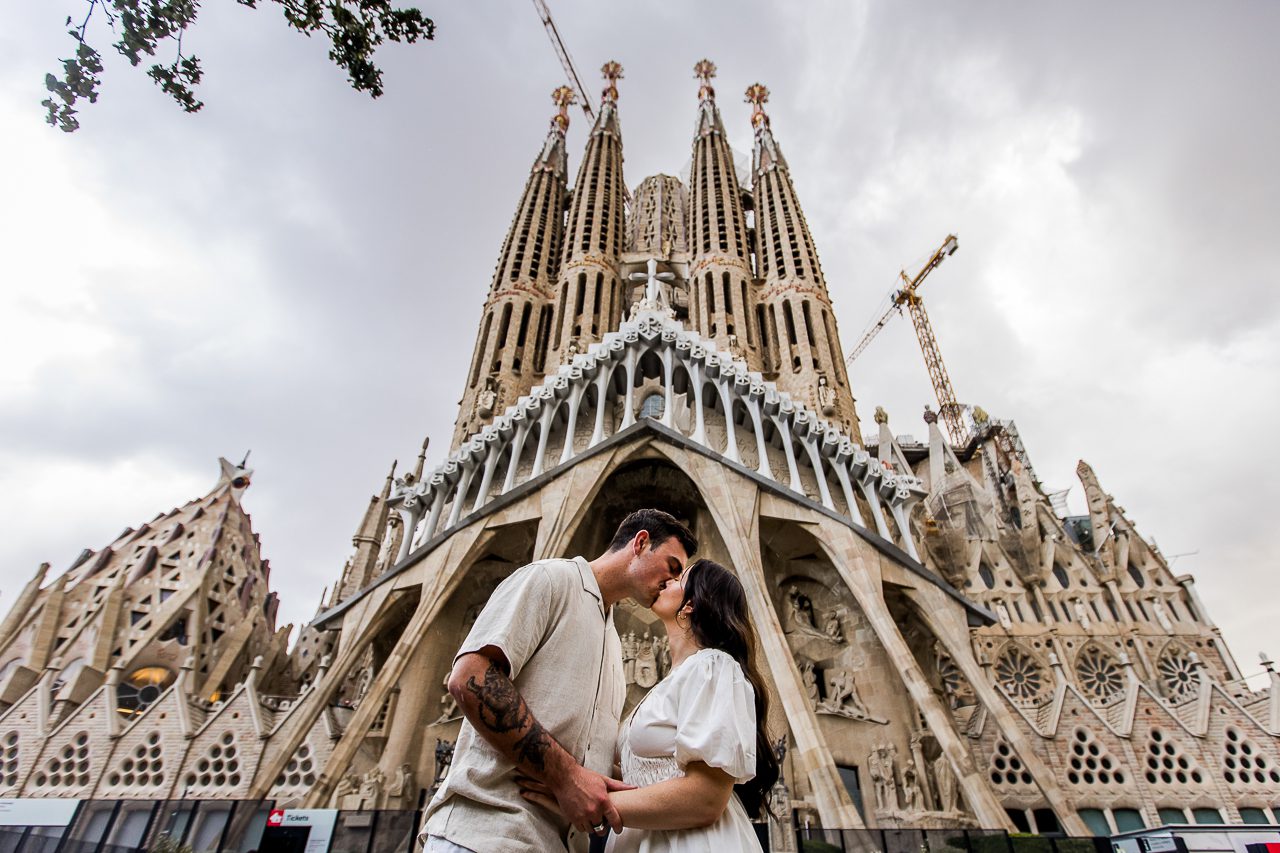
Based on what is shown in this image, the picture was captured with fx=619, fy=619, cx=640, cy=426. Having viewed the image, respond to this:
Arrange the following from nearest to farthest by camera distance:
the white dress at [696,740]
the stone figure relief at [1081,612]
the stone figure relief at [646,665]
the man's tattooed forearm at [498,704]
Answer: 1. the man's tattooed forearm at [498,704]
2. the white dress at [696,740]
3. the stone figure relief at [646,665]
4. the stone figure relief at [1081,612]

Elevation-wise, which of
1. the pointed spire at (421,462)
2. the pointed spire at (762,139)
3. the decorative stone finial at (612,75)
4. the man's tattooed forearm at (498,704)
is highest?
the decorative stone finial at (612,75)

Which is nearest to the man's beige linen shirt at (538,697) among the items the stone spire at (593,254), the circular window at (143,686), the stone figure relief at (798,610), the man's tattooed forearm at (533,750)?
the man's tattooed forearm at (533,750)

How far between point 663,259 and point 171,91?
2704 cm

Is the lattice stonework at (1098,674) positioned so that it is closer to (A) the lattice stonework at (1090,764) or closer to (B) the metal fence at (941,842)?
(A) the lattice stonework at (1090,764)

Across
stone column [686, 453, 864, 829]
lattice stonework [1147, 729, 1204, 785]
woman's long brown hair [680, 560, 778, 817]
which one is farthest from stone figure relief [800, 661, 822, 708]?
woman's long brown hair [680, 560, 778, 817]

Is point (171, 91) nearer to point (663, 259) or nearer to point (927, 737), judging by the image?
point (927, 737)

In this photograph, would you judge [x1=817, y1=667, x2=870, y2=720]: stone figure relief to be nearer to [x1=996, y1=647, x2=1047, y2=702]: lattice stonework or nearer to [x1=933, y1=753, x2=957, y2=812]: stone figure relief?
[x1=933, y1=753, x2=957, y2=812]: stone figure relief

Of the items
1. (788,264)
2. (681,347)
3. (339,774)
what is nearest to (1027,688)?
(681,347)

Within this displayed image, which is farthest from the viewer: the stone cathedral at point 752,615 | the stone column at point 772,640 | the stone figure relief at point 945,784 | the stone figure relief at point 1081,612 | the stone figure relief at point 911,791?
the stone figure relief at point 1081,612

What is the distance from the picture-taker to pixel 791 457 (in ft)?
48.3

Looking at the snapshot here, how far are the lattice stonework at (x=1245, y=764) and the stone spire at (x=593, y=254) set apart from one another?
19573 mm

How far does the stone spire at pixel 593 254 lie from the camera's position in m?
24.2

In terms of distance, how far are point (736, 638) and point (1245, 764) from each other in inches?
670

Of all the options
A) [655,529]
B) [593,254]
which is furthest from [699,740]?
[593,254]
